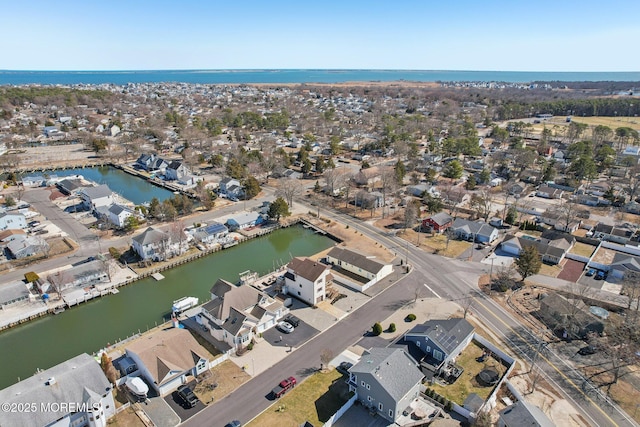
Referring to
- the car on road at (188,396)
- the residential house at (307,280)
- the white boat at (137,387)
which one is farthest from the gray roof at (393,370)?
the white boat at (137,387)

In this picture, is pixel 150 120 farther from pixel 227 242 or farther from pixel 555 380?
pixel 555 380

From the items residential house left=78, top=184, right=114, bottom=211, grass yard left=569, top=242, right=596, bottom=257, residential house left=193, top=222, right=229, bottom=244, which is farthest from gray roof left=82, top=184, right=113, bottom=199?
grass yard left=569, top=242, right=596, bottom=257

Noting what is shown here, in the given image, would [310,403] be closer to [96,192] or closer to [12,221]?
[12,221]

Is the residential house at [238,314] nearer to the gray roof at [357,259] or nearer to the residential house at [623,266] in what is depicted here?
the gray roof at [357,259]

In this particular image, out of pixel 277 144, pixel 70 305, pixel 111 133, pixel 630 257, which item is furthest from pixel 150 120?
pixel 630 257

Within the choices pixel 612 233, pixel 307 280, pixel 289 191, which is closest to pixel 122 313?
pixel 307 280

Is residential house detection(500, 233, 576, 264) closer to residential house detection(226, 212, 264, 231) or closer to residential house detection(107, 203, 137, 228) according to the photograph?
residential house detection(226, 212, 264, 231)
